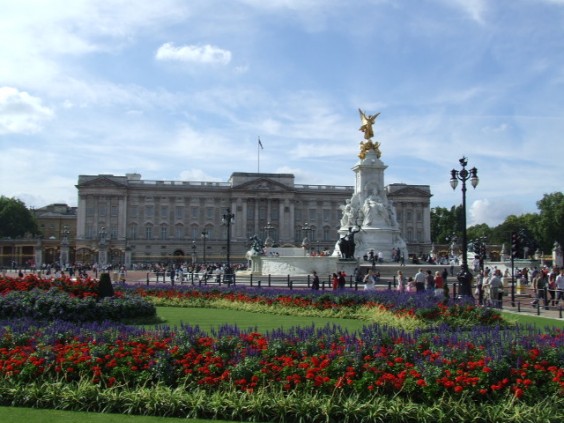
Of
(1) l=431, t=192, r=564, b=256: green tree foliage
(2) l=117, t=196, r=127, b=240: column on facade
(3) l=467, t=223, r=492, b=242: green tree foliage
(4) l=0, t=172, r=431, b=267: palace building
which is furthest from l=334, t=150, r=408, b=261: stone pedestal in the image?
(3) l=467, t=223, r=492, b=242: green tree foliage

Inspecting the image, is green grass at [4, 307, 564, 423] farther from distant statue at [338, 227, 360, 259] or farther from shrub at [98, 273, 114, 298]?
distant statue at [338, 227, 360, 259]

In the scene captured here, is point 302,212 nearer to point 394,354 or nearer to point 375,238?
point 375,238

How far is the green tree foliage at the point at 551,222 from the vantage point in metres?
93.8

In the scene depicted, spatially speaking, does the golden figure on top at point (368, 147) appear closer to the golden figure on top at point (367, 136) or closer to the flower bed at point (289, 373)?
the golden figure on top at point (367, 136)

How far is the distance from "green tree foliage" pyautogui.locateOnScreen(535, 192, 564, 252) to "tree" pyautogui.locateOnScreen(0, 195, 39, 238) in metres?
90.2

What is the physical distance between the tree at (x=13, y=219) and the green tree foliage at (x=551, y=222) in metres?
90.2

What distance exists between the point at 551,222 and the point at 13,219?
3630 inches

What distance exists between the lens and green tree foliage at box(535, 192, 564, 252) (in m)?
93.8

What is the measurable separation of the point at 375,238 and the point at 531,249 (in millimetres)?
26273

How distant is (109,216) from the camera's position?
109 metres

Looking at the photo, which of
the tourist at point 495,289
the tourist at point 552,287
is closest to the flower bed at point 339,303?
the tourist at point 495,289

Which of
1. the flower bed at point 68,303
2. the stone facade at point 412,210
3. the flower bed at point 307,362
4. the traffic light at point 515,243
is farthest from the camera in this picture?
the stone facade at point 412,210

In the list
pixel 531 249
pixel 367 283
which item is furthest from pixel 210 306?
pixel 531 249

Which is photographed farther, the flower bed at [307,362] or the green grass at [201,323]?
the flower bed at [307,362]
